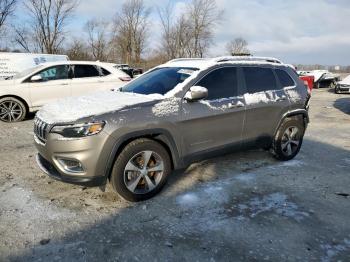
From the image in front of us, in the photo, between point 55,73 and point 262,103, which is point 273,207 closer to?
point 262,103

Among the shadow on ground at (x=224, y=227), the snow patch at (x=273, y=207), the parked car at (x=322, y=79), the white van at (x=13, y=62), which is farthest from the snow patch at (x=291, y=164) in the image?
the parked car at (x=322, y=79)

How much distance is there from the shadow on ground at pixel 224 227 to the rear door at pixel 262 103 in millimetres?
718

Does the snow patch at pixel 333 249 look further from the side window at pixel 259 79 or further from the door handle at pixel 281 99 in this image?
the door handle at pixel 281 99

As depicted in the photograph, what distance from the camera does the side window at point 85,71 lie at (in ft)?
31.3

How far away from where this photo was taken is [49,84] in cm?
916

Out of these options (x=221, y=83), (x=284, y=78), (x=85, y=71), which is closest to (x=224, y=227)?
(x=221, y=83)

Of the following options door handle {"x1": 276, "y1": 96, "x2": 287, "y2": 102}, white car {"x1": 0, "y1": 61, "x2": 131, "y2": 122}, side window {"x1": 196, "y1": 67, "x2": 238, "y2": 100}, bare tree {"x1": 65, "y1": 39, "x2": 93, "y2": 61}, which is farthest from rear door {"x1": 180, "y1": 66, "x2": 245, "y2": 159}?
bare tree {"x1": 65, "y1": 39, "x2": 93, "y2": 61}

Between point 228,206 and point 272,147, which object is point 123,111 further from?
point 272,147

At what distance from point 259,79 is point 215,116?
4.05ft

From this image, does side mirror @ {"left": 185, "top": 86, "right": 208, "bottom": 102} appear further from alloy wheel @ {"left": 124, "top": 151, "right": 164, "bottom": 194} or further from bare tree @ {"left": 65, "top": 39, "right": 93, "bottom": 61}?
bare tree @ {"left": 65, "top": 39, "right": 93, "bottom": 61}

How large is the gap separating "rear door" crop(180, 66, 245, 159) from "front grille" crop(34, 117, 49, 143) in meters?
1.64

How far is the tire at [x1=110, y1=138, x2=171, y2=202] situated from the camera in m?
3.86

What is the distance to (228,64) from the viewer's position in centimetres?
490

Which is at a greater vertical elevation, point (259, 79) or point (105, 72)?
point (105, 72)
